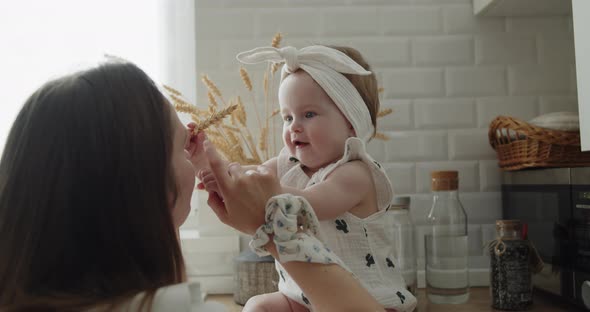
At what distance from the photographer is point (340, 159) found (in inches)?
44.1

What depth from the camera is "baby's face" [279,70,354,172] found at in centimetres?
111

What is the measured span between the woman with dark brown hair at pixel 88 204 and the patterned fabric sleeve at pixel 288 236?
0.63ft

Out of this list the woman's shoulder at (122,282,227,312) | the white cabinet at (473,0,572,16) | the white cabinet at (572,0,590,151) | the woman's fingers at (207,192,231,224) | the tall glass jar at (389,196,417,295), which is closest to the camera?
the woman's shoulder at (122,282,227,312)

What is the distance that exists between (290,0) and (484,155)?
31.5 inches

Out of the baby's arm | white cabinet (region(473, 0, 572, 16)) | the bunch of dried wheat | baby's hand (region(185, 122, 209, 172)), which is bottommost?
the baby's arm

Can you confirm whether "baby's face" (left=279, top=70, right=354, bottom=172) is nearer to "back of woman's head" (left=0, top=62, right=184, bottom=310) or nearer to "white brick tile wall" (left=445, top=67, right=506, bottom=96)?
"back of woman's head" (left=0, top=62, right=184, bottom=310)

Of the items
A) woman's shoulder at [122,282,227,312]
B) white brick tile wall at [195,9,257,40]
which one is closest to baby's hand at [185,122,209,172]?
woman's shoulder at [122,282,227,312]

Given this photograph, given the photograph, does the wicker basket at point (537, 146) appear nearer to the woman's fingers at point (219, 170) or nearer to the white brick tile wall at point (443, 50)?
the white brick tile wall at point (443, 50)

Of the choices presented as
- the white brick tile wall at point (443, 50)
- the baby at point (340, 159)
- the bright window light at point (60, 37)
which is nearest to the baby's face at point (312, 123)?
the baby at point (340, 159)

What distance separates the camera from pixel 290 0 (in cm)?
184

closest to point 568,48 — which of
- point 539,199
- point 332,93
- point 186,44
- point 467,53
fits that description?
point 467,53

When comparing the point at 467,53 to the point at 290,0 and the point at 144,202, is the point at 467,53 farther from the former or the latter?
the point at 144,202

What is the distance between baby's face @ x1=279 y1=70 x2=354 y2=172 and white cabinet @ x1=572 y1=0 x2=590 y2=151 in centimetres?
52

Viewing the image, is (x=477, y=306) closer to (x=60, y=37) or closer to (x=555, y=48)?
(x=555, y=48)
